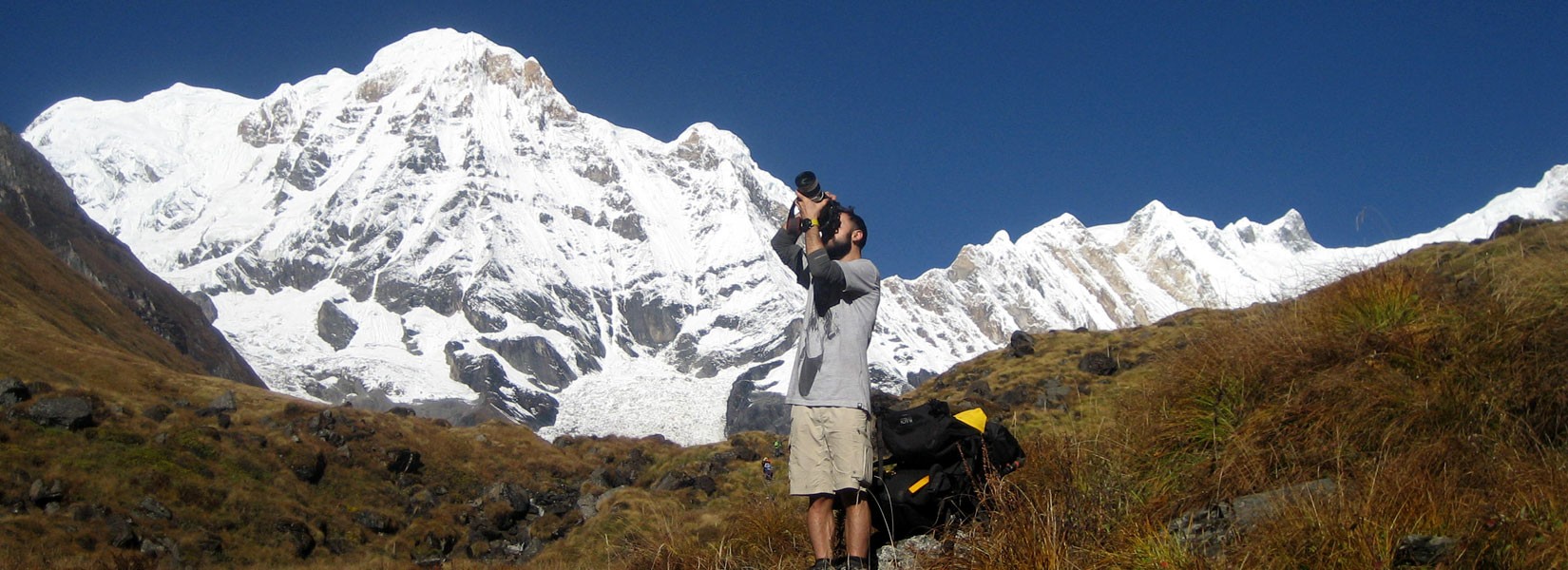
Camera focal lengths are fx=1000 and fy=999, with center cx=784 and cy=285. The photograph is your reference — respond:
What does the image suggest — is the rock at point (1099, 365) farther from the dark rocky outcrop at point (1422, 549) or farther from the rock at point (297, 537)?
the rock at point (297, 537)

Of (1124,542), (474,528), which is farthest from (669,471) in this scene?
(1124,542)

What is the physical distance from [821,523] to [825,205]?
64.0 inches

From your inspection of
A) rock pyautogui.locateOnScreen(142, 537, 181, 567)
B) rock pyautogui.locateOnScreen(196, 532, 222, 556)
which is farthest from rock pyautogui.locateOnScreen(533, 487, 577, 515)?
rock pyautogui.locateOnScreen(142, 537, 181, 567)

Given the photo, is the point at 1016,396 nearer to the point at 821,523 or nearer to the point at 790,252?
the point at 790,252

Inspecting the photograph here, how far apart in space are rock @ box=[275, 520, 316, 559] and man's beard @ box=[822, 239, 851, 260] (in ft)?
69.0

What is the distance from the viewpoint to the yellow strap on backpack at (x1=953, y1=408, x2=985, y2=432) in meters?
5.28

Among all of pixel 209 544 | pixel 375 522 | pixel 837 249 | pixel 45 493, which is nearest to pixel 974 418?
pixel 837 249

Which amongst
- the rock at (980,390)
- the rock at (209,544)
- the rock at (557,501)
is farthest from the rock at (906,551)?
the rock at (557,501)

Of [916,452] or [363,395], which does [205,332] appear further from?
[916,452]

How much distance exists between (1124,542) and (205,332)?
388 feet

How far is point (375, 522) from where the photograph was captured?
2544 centimetres

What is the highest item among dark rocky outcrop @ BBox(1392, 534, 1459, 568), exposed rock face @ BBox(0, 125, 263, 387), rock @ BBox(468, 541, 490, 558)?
exposed rock face @ BBox(0, 125, 263, 387)

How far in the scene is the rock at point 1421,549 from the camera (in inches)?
134

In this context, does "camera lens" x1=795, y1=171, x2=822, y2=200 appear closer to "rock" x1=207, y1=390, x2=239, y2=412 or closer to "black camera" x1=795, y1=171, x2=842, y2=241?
"black camera" x1=795, y1=171, x2=842, y2=241
